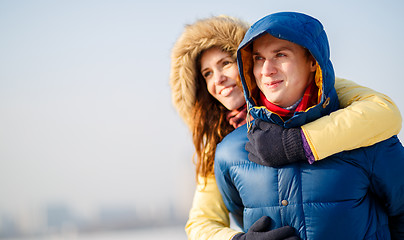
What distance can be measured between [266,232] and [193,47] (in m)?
1.05

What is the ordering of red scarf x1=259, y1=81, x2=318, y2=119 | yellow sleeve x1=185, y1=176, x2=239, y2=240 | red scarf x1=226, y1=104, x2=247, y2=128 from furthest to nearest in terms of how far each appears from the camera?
1. red scarf x1=226, y1=104, x2=247, y2=128
2. yellow sleeve x1=185, y1=176, x2=239, y2=240
3. red scarf x1=259, y1=81, x2=318, y2=119

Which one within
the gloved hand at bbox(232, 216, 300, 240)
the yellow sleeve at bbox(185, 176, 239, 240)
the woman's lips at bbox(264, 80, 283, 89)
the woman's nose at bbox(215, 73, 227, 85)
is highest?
the woman's nose at bbox(215, 73, 227, 85)

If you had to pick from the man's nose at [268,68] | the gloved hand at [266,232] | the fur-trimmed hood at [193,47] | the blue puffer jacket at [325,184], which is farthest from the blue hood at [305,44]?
the fur-trimmed hood at [193,47]

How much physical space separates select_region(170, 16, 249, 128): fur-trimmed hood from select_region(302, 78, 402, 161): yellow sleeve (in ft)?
2.57

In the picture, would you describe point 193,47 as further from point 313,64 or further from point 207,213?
point 207,213

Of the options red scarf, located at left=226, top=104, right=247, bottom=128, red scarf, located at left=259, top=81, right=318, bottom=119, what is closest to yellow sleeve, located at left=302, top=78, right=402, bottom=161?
red scarf, located at left=259, top=81, right=318, bottom=119

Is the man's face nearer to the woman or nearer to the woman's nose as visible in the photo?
the woman

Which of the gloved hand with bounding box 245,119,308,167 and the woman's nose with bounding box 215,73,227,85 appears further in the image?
the woman's nose with bounding box 215,73,227,85

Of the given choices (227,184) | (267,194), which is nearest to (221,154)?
(227,184)

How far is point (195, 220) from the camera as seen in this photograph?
1790 mm

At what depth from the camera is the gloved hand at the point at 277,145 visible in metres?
1.30

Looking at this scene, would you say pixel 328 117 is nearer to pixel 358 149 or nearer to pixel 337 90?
pixel 358 149

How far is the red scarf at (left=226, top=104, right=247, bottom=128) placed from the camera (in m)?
1.88

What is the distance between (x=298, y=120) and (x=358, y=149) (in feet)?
0.77
